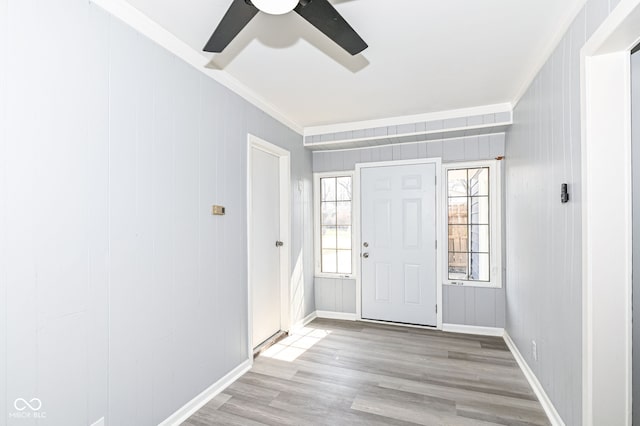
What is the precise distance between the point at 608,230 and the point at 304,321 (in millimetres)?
3167

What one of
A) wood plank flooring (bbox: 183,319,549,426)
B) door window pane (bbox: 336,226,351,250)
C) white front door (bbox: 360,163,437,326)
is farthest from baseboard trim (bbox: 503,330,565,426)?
door window pane (bbox: 336,226,351,250)

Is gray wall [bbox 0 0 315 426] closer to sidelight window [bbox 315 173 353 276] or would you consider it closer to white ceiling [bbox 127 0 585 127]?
white ceiling [bbox 127 0 585 127]

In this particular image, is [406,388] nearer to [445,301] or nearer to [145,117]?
[445,301]

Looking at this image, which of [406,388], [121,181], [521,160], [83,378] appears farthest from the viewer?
[521,160]

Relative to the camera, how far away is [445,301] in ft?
12.4

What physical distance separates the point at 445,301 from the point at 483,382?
1284 mm

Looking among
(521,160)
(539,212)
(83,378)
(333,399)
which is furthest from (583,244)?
(83,378)

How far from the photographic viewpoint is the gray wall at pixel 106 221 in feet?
4.25

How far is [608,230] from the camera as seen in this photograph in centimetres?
151

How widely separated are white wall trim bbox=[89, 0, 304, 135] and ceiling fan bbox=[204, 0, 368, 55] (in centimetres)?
56

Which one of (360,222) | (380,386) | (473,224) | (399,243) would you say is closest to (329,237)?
(360,222)

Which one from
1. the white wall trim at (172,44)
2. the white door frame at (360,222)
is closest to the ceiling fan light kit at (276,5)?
the white wall trim at (172,44)

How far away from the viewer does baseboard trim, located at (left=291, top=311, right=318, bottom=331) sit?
3.73 metres

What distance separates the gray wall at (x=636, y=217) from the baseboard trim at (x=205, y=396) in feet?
8.45
